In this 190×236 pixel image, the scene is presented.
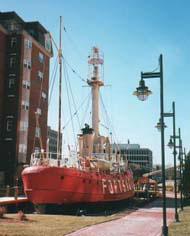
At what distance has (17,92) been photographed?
50156mm

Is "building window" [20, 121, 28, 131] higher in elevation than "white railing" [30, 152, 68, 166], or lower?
higher

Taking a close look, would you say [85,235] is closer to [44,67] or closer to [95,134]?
[95,134]

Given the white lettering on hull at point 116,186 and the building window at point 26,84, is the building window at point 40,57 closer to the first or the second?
the building window at point 26,84

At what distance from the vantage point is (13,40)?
171 feet

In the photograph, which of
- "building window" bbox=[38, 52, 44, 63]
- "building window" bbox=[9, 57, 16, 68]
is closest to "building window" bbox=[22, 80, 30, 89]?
"building window" bbox=[9, 57, 16, 68]

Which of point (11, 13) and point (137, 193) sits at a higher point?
point (11, 13)

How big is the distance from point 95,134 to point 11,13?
24383 millimetres

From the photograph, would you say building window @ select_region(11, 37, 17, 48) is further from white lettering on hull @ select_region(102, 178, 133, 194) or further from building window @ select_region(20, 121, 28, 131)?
white lettering on hull @ select_region(102, 178, 133, 194)

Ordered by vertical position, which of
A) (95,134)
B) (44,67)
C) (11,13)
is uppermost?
(11,13)

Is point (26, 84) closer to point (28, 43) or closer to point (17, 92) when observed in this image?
point (17, 92)

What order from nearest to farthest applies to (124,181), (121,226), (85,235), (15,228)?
(85,235) < (15,228) < (121,226) < (124,181)

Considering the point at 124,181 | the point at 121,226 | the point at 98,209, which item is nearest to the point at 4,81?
the point at 124,181

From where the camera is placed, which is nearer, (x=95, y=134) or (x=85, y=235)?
(x=85, y=235)

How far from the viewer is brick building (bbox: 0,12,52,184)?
4831cm
